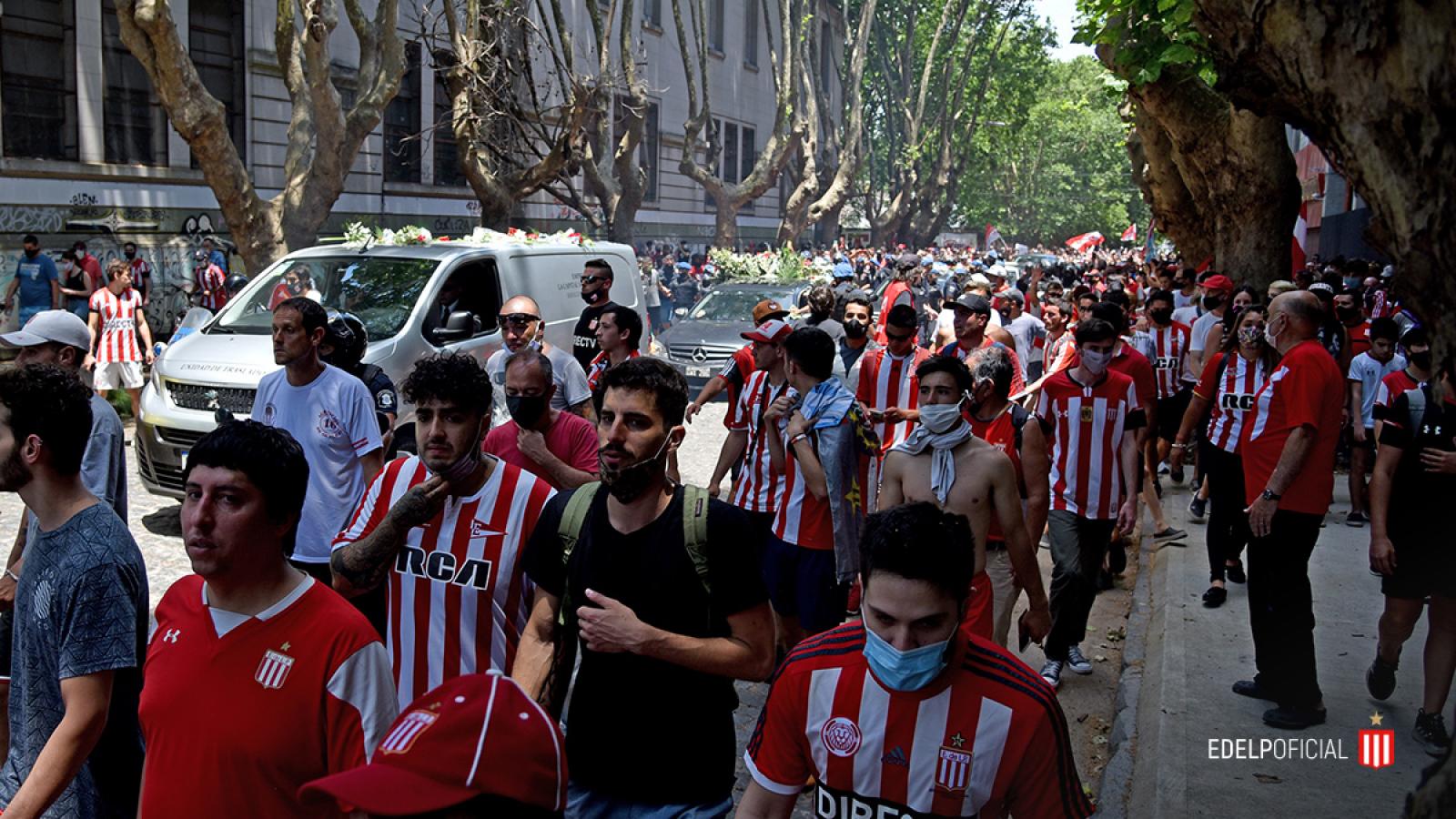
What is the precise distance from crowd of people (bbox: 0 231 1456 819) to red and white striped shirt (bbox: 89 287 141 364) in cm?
770

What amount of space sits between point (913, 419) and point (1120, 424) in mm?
1154

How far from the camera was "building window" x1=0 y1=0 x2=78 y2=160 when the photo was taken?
20078 mm

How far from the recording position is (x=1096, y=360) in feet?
23.7

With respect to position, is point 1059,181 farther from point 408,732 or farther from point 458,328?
point 408,732

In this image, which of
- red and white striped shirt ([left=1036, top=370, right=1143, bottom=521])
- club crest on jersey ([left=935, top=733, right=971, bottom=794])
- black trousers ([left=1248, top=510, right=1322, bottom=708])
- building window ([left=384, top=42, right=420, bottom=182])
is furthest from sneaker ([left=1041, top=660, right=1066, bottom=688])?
building window ([left=384, top=42, right=420, bottom=182])

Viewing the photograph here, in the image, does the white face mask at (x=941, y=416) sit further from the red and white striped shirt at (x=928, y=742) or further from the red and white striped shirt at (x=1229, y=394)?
the red and white striped shirt at (x=1229, y=394)

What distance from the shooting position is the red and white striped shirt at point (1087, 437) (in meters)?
7.02

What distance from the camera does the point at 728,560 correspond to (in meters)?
3.31

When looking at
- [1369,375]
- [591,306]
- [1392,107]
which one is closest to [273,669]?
[1392,107]

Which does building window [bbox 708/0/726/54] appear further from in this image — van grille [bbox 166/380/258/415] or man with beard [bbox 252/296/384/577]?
man with beard [bbox 252/296/384/577]

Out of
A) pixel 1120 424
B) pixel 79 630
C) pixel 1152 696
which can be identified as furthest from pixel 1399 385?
pixel 79 630

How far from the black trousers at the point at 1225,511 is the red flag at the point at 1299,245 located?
29.9 feet

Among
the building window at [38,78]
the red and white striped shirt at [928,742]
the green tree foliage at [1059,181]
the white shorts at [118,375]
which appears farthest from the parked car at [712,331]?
the green tree foliage at [1059,181]

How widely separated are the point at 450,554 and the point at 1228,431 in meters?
5.92
